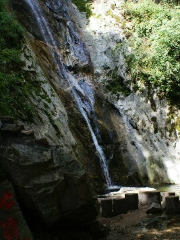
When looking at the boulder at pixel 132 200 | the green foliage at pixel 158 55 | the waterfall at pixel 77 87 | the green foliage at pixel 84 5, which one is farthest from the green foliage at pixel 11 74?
the green foliage at pixel 84 5

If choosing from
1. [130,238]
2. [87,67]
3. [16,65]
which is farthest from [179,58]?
[130,238]

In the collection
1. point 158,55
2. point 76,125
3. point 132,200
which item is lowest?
point 132,200

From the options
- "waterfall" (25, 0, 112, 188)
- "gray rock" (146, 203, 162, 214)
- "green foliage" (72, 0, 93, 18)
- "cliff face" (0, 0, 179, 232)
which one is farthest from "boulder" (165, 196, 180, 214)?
"green foliage" (72, 0, 93, 18)

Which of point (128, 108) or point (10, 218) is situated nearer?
point (10, 218)

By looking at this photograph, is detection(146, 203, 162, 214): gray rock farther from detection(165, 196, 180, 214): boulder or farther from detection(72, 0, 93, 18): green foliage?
detection(72, 0, 93, 18): green foliage

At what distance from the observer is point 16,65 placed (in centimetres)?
977

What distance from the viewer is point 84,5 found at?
1925 cm

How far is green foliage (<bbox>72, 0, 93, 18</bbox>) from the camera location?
18812 millimetres

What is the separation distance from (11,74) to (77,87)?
4911mm

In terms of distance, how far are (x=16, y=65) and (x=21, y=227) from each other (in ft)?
21.0

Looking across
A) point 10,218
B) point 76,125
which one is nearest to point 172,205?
point 10,218

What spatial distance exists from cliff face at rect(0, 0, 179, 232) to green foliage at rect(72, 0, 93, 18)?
443mm

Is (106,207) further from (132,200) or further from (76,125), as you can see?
(76,125)

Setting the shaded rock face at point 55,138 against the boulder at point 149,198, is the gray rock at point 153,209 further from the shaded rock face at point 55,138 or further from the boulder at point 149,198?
the shaded rock face at point 55,138
